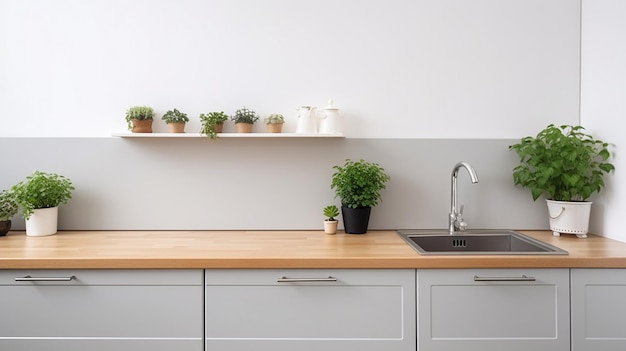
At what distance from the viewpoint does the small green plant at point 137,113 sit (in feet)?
7.00

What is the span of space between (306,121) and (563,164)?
1.37 meters

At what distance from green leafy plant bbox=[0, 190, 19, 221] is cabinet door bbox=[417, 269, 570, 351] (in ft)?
6.96

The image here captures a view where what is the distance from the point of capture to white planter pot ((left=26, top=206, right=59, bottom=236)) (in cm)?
206

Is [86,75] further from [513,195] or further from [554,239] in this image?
[554,239]

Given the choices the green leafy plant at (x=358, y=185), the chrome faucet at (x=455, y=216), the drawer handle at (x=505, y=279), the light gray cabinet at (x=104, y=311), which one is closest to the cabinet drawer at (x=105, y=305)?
the light gray cabinet at (x=104, y=311)

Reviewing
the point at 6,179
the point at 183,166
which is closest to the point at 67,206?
the point at 6,179

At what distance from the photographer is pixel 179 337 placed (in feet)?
5.27

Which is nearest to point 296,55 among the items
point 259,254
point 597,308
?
point 259,254

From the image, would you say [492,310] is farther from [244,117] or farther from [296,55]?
[296,55]

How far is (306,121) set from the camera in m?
2.16

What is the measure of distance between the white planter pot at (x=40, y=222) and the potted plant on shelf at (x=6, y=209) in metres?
0.12

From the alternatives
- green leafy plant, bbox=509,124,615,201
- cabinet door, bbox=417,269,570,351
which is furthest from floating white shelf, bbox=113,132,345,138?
green leafy plant, bbox=509,124,615,201

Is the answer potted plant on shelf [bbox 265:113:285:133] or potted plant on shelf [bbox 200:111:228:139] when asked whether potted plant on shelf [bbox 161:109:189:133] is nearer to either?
potted plant on shelf [bbox 200:111:228:139]

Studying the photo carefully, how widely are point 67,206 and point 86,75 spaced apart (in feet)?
2.50
